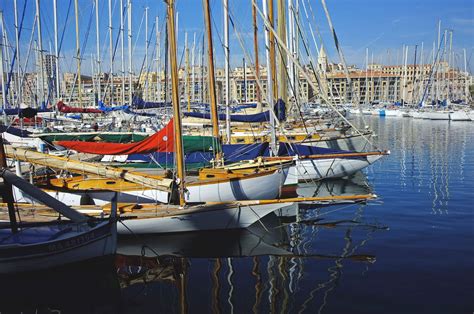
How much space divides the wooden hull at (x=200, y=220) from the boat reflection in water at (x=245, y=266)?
1.11 feet

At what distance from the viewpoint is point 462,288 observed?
1145 centimetres

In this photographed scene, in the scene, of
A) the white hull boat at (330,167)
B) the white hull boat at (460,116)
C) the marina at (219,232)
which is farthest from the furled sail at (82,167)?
the white hull boat at (460,116)

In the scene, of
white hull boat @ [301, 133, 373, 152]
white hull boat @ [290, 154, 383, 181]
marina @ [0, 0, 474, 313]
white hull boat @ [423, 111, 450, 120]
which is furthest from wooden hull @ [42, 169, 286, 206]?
white hull boat @ [423, 111, 450, 120]

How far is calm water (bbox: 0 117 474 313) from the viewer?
10.9 m

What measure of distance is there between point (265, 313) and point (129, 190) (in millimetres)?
9168

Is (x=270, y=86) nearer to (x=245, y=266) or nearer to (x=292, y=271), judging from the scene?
(x=245, y=266)

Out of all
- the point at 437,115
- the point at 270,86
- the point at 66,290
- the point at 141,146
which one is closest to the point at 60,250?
the point at 66,290

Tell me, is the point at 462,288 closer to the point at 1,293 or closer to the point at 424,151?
the point at 1,293

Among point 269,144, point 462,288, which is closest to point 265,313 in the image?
point 462,288

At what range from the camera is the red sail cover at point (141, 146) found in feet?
62.5

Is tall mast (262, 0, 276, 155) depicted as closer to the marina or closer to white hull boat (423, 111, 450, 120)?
the marina

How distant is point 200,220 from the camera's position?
50.1 ft

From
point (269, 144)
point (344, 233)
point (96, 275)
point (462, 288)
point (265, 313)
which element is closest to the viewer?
point (265, 313)

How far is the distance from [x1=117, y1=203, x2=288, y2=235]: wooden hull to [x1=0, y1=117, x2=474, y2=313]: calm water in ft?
1.15
